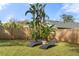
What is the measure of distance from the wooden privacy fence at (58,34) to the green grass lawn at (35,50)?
0.34 feet

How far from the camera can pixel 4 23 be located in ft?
22.4

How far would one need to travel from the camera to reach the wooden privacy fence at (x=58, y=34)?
269 inches

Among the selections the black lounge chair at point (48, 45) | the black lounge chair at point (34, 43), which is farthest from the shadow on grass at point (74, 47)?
the black lounge chair at point (34, 43)

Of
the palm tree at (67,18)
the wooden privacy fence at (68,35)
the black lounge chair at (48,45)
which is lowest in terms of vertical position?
the black lounge chair at (48,45)

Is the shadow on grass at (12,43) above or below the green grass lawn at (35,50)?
above

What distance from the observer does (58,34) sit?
6906 millimetres

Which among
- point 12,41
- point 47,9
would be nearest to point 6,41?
point 12,41

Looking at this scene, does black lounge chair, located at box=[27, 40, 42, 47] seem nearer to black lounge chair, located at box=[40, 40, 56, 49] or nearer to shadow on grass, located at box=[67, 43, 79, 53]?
black lounge chair, located at box=[40, 40, 56, 49]

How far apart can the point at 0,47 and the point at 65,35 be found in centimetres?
129

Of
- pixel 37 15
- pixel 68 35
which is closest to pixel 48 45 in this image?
pixel 68 35

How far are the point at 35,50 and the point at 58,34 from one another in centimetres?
55

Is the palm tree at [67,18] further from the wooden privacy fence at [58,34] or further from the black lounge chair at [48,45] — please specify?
the black lounge chair at [48,45]

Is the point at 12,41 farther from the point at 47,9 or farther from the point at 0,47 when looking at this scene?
the point at 47,9

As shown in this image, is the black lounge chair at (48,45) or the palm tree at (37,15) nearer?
the palm tree at (37,15)
